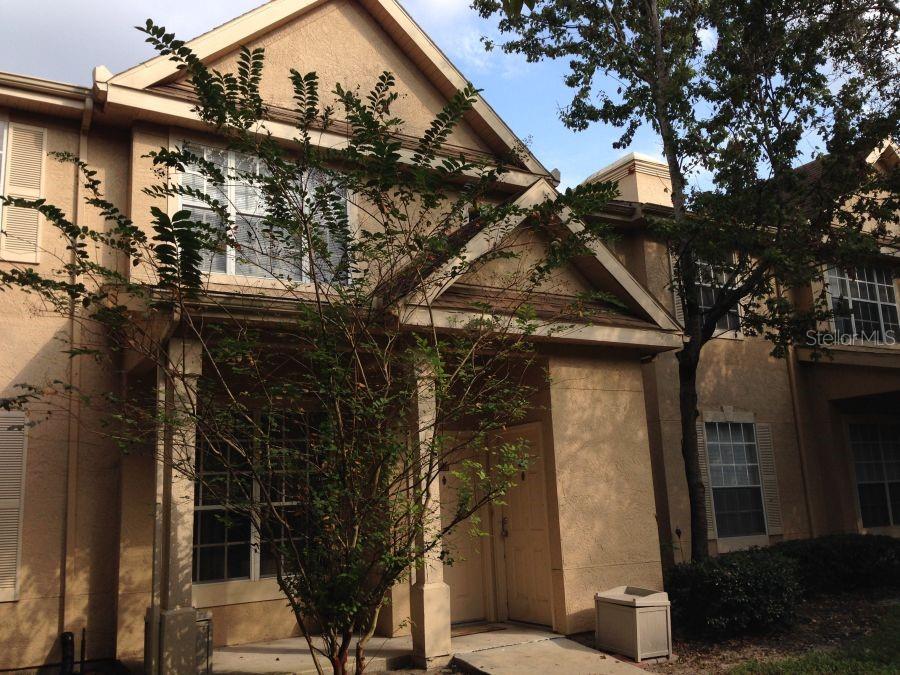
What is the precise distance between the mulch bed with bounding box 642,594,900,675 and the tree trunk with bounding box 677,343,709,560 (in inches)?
50.6

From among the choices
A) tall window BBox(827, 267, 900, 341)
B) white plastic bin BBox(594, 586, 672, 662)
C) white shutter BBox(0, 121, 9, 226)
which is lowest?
white plastic bin BBox(594, 586, 672, 662)

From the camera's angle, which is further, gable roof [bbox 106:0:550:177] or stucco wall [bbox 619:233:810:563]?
stucco wall [bbox 619:233:810:563]

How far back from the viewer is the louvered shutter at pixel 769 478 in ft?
41.4

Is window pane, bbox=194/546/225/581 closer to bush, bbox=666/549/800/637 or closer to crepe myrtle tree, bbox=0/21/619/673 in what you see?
crepe myrtle tree, bbox=0/21/619/673

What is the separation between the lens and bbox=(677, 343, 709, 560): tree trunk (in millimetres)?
10008

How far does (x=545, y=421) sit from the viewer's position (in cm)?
935

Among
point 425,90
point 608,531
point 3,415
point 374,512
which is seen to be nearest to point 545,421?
point 608,531

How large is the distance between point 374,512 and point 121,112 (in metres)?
6.15

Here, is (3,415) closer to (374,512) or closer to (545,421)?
(374,512)

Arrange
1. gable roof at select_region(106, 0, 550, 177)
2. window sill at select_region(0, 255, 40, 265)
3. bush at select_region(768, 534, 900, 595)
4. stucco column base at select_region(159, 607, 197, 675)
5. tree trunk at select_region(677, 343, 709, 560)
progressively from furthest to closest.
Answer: bush at select_region(768, 534, 900, 595) < tree trunk at select_region(677, 343, 709, 560) < gable roof at select_region(106, 0, 550, 177) < window sill at select_region(0, 255, 40, 265) < stucco column base at select_region(159, 607, 197, 675)

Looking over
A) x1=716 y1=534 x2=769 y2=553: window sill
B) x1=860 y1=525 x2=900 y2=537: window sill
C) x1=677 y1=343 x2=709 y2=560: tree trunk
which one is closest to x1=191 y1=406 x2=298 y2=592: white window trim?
x1=677 y1=343 x2=709 y2=560: tree trunk

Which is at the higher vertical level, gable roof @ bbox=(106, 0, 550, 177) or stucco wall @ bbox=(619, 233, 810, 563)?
gable roof @ bbox=(106, 0, 550, 177)

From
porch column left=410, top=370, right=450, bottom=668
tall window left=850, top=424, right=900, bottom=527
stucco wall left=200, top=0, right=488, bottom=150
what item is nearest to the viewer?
porch column left=410, top=370, right=450, bottom=668

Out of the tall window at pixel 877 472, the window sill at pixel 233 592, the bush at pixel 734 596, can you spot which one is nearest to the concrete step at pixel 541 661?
the bush at pixel 734 596
